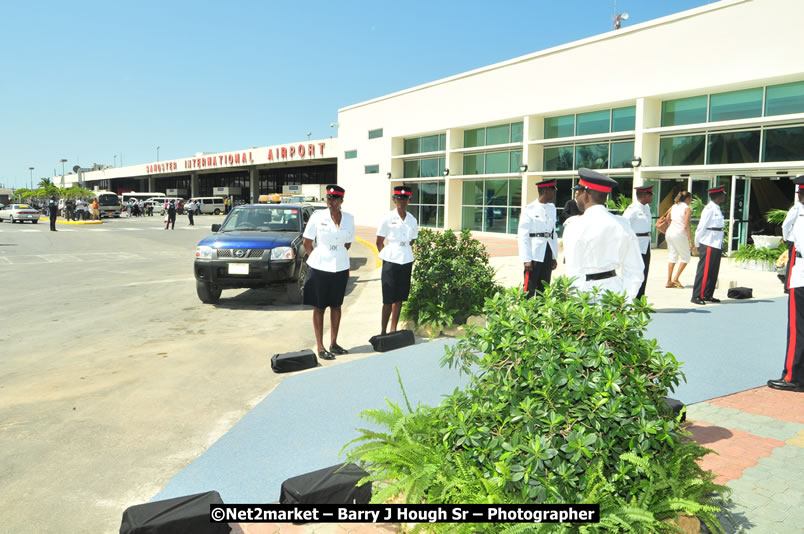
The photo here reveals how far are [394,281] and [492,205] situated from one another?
2280 cm

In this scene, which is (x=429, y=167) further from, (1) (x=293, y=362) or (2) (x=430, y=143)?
(1) (x=293, y=362)

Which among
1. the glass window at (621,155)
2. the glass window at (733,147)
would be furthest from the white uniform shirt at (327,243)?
the glass window at (621,155)

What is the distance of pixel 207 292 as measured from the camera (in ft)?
35.3

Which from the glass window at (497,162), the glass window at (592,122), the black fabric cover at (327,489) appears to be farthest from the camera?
the glass window at (497,162)

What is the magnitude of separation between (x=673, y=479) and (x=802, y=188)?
4.64 metres

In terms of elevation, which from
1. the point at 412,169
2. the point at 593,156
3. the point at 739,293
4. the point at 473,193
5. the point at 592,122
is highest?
the point at 592,122

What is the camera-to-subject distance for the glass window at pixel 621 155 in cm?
Answer: 2225

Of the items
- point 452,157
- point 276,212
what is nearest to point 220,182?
point 452,157

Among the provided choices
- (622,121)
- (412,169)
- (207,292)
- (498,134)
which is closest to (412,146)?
(412,169)

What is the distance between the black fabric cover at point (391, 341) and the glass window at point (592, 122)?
1853 cm

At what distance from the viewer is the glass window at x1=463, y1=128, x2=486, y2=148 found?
2992cm

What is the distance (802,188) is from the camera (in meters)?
6.18

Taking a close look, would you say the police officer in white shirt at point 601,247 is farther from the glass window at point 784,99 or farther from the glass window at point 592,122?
the glass window at point 592,122

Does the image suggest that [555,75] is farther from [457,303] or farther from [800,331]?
[800,331]
